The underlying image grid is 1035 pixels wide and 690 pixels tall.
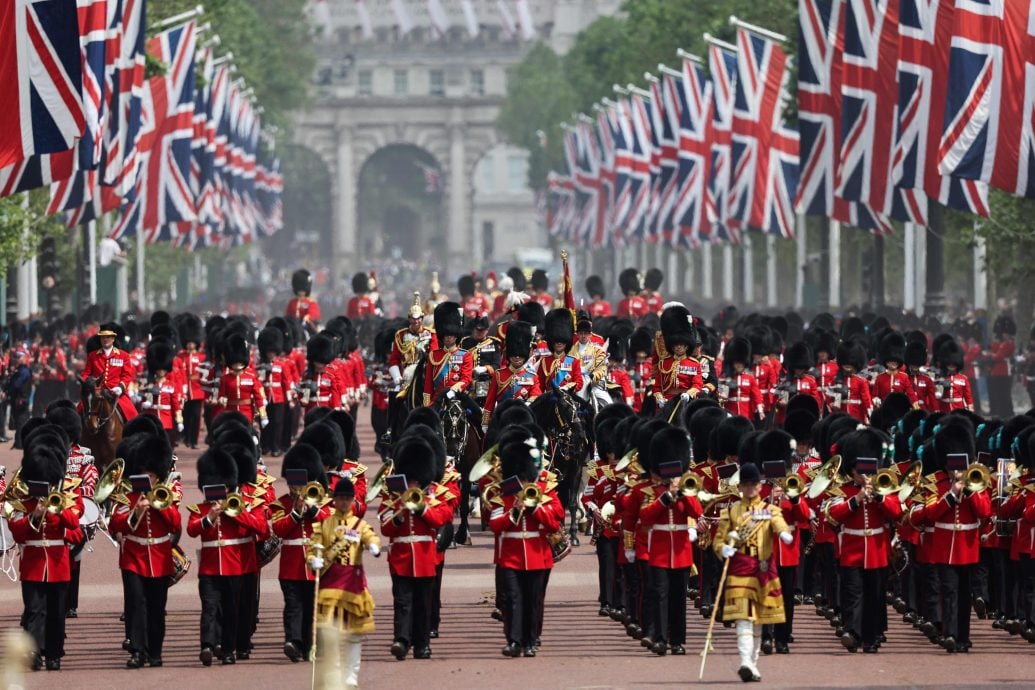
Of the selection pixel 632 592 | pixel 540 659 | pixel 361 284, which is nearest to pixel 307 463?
pixel 540 659

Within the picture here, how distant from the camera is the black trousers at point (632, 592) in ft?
61.6

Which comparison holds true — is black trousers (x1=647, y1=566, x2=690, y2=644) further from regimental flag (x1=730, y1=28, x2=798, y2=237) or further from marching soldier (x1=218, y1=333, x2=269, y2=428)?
regimental flag (x1=730, y1=28, x2=798, y2=237)

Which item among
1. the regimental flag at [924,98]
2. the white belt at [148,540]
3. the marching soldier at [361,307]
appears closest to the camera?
the white belt at [148,540]

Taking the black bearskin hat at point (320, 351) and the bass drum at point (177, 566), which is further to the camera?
the black bearskin hat at point (320, 351)

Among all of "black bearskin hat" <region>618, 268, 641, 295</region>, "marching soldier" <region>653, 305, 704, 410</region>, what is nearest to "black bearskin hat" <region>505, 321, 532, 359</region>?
"marching soldier" <region>653, 305, 704, 410</region>

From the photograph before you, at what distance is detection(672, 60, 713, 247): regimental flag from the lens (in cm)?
5778

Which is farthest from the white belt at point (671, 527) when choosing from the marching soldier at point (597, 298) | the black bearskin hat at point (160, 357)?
the marching soldier at point (597, 298)

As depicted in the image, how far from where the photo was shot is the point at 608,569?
64.6 feet

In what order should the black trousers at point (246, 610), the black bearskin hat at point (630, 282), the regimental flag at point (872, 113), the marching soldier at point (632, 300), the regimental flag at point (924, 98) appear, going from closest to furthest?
the black trousers at point (246, 610) → the regimental flag at point (924, 98) → the regimental flag at point (872, 113) → the marching soldier at point (632, 300) → the black bearskin hat at point (630, 282)

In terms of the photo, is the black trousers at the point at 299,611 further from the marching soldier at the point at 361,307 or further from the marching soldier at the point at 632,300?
the marching soldier at the point at 361,307

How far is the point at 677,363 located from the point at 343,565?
8.36 meters

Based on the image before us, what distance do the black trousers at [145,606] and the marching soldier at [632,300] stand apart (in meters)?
22.8

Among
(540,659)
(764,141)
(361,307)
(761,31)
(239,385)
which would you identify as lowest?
(540,659)

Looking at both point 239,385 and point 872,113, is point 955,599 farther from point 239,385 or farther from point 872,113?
point 872,113
